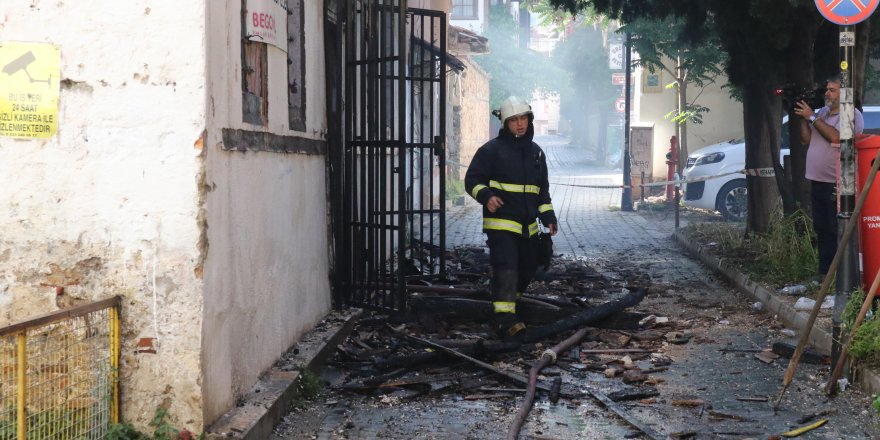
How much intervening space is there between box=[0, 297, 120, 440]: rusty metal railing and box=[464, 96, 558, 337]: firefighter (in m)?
3.88

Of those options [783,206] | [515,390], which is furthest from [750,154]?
[515,390]

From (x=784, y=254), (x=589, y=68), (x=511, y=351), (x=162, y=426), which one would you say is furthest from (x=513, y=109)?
(x=589, y=68)

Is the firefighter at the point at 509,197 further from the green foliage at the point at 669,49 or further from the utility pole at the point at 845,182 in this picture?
the green foliage at the point at 669,49

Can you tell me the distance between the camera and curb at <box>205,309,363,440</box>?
514 cm

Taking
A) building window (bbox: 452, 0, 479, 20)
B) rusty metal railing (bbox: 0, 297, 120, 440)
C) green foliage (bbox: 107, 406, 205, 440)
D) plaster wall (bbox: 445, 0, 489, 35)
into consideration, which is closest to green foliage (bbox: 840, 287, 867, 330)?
green foliage (bbox: 107, 406, 205, 440)

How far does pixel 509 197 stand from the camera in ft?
27.0

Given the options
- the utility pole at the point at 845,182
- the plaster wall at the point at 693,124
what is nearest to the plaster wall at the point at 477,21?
the plaster wall at the point at 693,124

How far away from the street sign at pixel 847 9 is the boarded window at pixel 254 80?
3.66m

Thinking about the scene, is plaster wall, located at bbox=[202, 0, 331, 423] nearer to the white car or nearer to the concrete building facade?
the concrete building facade

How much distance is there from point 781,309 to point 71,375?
259 inches

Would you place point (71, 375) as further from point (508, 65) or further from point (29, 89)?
point (508, 65)

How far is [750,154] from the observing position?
1424 centimetres

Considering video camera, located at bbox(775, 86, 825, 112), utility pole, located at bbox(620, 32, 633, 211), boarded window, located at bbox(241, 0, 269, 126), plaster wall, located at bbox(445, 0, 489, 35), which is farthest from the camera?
plaster wall, located at bbox(445, 0, 489, 35)

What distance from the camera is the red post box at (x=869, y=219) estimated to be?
7.24m
